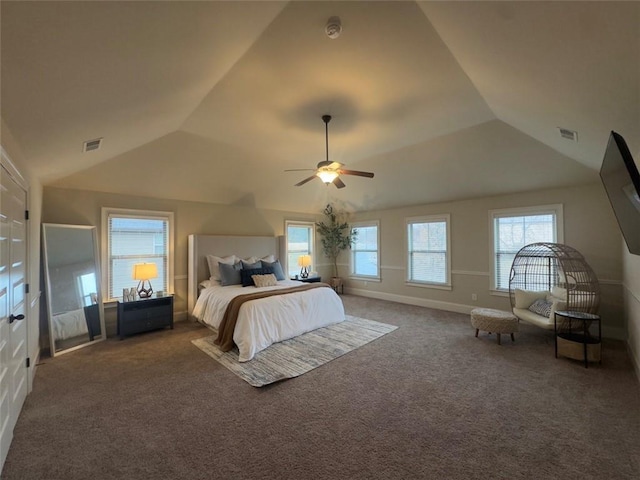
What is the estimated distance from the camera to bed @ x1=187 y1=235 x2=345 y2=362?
3721 mm

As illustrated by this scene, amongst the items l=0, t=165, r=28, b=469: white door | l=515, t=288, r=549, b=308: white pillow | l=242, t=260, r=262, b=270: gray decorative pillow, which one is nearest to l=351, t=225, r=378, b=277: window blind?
l=242, t=260, r=262, b=270: gray decorative pillow

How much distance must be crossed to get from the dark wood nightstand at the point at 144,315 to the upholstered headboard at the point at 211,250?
0.56 meters

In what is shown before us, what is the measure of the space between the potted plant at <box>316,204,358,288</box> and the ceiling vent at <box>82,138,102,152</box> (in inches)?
208

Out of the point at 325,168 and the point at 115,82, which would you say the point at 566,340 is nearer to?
the point at 325,168

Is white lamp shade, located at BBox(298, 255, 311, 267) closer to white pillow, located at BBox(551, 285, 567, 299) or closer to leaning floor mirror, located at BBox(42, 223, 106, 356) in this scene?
leaning floor mirror, located at BBox(42, 223, 106, 356)

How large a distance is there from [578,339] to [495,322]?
2.89ft

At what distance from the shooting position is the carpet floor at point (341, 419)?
185 centimetres

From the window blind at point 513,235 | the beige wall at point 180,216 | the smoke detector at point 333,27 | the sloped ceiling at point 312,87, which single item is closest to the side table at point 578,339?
the window blind at point 513,235

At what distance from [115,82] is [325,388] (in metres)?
3.16

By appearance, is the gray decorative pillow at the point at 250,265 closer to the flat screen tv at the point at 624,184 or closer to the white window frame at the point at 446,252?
the white window frame at the point at 446,252

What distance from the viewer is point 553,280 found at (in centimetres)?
462

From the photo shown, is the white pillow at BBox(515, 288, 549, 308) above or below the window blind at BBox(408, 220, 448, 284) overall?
below

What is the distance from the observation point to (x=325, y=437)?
213cm

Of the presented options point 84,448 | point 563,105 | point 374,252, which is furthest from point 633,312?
point 84,448
